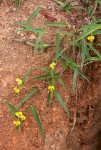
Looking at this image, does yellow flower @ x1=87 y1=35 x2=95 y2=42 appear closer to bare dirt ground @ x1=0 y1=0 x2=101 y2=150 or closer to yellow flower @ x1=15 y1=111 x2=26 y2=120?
bare dirt ground @ x1=0 y1=0 x2=101 y2=150

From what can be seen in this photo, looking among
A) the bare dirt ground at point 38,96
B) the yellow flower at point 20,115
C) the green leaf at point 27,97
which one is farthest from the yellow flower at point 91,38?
the yellow flower at point 20,115

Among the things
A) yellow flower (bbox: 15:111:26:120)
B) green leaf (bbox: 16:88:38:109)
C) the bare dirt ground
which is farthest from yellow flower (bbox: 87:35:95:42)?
yellow flower (bbox: 15:111:26:120)

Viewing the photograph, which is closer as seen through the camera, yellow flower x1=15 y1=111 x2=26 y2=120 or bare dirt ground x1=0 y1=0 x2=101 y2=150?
→ yellow flower x1=15 y1=111 x2=26 y2=120

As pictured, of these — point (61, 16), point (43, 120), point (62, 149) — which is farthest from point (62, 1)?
point (62, 149)

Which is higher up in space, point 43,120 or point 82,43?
point 82,43

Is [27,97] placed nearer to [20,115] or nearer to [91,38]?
[20,115]

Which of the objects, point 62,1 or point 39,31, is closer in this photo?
point 39,31

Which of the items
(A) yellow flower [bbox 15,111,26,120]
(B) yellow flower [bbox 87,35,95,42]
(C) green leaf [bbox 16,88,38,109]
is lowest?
(A) yellow flower [bbox 15,111,26,120]

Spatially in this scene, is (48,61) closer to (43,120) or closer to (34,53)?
(34,53)

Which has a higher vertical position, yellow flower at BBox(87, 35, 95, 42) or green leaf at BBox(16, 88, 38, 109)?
yellow flower at BBox(87, 35, 95, 42)
